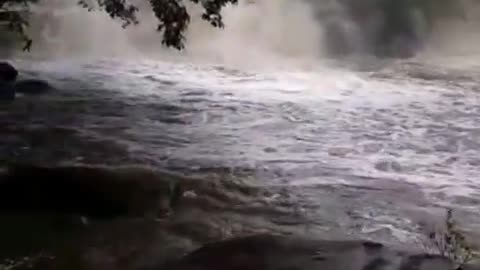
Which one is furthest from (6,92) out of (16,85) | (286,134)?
(286,134)

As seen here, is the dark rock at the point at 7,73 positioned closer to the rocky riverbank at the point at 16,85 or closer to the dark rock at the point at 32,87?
the rocky riverbank at the point at 16,85

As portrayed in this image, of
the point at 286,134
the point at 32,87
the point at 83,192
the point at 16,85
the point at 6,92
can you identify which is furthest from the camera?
the point at 32,87

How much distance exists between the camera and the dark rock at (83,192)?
288 inches

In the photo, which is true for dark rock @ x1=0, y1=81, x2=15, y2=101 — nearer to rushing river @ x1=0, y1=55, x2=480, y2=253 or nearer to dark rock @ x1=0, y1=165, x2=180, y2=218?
rushing river @ x1=0, y1=55, x2=480, y2=253

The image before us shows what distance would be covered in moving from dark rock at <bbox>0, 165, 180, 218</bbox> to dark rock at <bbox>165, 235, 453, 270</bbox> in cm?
155

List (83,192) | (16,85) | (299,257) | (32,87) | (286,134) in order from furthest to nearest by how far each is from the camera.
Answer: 1. (32,87)
2. (16,85)
3. (286,134)
4. (83,192)
5. (299,257)

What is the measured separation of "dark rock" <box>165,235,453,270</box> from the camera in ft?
18.5

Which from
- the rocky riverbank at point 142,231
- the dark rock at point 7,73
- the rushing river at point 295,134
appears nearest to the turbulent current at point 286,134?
the rushing river at point 295,134

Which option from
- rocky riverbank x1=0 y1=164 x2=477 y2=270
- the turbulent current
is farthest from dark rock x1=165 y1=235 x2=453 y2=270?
the turbulent current

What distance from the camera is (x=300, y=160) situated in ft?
33.5

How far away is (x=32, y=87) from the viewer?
15.1m

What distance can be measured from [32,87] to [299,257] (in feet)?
33.8

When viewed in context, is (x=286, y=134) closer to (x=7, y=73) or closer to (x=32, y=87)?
(x=32, y=87)

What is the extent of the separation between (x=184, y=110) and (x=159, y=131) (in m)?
2.12
